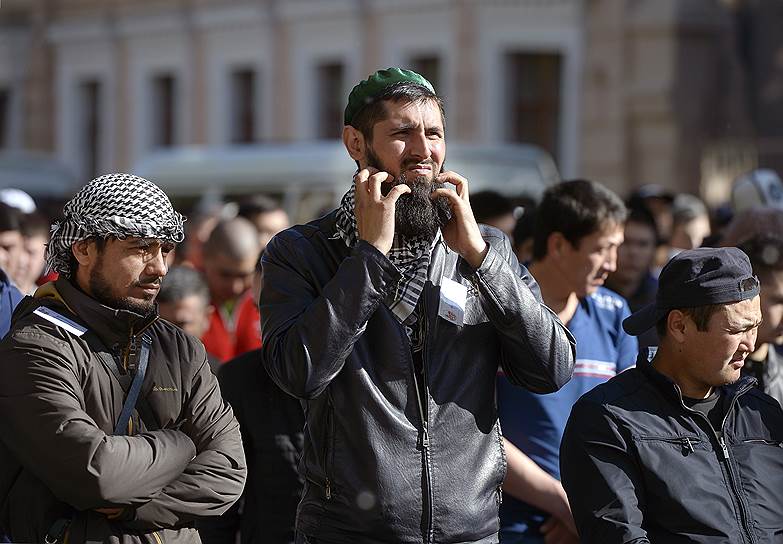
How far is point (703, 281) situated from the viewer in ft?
13.6

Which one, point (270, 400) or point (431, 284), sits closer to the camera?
point (431, 284)

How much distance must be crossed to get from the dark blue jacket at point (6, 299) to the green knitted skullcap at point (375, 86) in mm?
1904

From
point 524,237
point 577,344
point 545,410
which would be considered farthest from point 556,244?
point 524,237

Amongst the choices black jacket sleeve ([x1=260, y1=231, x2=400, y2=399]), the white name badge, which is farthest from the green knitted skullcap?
the white name badge

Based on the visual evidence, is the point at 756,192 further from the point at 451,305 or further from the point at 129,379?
the point at 129,379

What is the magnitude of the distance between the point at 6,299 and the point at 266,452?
117 centimetres

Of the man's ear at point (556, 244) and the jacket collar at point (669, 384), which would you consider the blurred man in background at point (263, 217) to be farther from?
the jacket collar at point (669, 384)

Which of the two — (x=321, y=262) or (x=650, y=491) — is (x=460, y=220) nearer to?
(x=321, y=262)

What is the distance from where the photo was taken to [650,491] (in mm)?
4027

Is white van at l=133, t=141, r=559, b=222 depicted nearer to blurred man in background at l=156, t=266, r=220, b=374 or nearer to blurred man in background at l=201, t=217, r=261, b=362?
blurred man in background at l=201, t=217, r=261, b=362

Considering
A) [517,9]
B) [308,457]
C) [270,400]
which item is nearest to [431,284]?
[308,457]

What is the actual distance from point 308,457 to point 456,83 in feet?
61.3

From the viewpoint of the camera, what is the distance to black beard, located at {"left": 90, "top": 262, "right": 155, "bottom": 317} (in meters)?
3.84

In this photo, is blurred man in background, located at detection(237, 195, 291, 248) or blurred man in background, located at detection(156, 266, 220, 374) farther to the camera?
blurred man in background, located at detection(237, 195, 291, 248)
